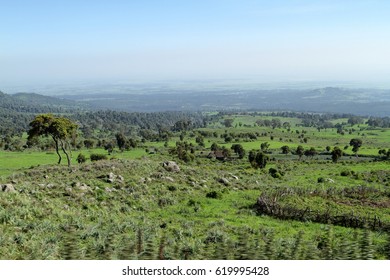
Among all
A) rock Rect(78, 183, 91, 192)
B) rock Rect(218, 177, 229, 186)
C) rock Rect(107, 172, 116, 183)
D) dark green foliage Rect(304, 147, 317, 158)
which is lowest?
dark green foliage Rect(304, 147, 317, 158)

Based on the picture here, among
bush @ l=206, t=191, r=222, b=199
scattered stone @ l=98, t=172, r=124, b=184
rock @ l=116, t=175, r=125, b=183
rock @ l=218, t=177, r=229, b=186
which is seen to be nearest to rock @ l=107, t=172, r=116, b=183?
scattered stone @ l=98, t=172, r=124, b=184

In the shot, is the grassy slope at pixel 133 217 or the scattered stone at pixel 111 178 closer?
the grassy slope at pixel 133 217

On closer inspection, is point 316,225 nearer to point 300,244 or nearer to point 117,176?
point 300,244

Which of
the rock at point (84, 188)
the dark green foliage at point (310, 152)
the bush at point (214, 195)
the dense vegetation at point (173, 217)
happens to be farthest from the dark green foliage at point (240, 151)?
the rock at point (84, 188)

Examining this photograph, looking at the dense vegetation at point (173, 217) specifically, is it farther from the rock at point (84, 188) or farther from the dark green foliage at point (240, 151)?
the dark green foliage at point (240, 151)

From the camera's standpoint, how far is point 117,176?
3256 centimetres

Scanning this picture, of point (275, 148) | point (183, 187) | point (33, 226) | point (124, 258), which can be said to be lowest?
point (275, 148)

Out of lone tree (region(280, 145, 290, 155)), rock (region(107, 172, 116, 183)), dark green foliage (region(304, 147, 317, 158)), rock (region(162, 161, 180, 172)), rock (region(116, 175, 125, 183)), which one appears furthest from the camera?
lone tree (region(280, 145, 290, 155))

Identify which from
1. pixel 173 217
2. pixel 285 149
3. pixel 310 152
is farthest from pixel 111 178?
pixel 285 149

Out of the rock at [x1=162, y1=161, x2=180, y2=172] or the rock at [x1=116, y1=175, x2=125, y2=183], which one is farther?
the rock at [x1=162, y1=161, x2=180, y2=172]

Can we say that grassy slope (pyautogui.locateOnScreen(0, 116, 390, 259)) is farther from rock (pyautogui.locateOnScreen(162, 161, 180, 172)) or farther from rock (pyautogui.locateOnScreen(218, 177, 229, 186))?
rock (pyautogui.locateOnScreen(162, 161, 180, 172))

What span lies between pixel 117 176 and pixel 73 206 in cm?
907

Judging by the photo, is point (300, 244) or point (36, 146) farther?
point (36, 146)
